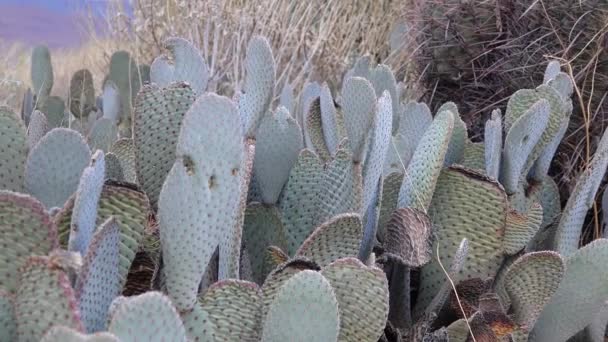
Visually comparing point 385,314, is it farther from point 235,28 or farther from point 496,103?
point 235,28

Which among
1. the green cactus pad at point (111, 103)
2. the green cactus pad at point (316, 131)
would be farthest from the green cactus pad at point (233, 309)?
the green cactus pad at point (111, 103)

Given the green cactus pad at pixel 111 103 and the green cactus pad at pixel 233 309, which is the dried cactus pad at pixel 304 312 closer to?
the green cactus pad at pixel 233 309

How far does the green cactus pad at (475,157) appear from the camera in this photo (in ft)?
7.74

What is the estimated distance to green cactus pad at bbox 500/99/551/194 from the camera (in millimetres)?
2100

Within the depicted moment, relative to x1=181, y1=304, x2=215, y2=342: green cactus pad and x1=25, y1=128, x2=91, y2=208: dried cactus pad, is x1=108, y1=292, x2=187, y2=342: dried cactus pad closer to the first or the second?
x1=181, y1=304, x2=215, y2=342: green cactus pad

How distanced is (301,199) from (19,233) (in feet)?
2.73

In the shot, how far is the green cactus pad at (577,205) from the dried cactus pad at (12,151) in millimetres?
1381

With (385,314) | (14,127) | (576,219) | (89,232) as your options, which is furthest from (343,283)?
(576,219)

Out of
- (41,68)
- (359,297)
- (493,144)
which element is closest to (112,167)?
(359,297)

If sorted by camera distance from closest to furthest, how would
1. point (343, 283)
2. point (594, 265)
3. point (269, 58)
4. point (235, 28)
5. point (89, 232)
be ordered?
point (89, 232) → point (343, 283) → point (269, 58) → point (594, 265) → point (235, 28)

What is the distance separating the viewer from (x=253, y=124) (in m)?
1.84

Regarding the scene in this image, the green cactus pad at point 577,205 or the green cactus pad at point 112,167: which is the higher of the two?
the green cactus pad at point 112,167

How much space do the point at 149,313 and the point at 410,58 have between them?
9.80ft

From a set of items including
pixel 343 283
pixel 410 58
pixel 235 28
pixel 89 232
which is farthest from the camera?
pixel 235 28
